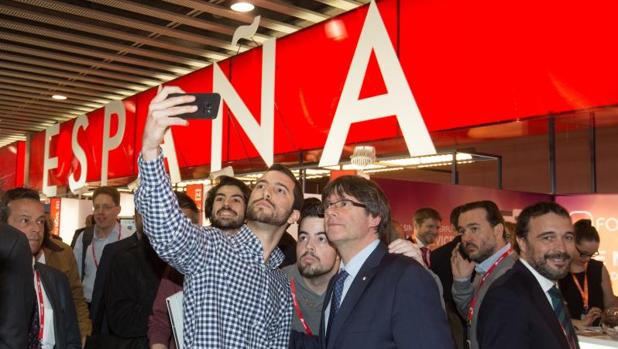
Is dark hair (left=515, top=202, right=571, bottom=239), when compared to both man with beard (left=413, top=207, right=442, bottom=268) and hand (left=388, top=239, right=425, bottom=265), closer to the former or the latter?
A: hand (left=388, top=239, right=425, bottom=265)

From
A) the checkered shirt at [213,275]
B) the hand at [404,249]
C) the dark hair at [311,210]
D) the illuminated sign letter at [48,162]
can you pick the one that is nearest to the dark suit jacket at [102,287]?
the dark hair at [311,210]

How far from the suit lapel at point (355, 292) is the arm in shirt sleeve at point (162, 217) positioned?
575 mm

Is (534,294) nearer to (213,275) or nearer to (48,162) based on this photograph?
(213,275)

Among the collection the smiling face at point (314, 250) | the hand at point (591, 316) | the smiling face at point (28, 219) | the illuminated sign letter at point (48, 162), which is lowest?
the hand at point (591, 316)

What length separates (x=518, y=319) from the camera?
2305 mm

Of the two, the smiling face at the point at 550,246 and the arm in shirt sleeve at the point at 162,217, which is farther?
the smiling face at the point at 550,246

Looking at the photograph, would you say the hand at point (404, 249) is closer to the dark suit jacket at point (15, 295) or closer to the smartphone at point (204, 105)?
the smartphone at point (204, 105)

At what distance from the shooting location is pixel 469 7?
18.0 feet

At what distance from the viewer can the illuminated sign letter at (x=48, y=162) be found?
1291 cm

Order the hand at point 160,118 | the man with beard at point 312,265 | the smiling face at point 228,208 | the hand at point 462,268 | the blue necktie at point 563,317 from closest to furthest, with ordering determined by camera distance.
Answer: the hand at point 160,118 → the blue necktie at point 563,317 → the man with beard at point 312,265 → the smiling face at point 228,208 → the hand at point 462,268

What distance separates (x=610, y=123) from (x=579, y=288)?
1.43 meters

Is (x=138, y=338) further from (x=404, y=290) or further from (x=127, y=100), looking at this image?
(x=127, y=100)

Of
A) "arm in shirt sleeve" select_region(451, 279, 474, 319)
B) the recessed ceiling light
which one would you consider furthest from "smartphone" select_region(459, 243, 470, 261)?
the recessed ceiling light

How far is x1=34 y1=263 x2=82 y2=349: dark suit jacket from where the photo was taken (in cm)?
296
